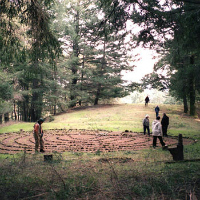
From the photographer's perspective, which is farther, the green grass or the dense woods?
the green grass

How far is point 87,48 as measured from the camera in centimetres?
3262

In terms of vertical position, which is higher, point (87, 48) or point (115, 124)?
point (87, 48)

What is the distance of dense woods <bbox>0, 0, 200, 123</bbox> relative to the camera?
6441mm

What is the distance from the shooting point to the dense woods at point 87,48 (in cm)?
644

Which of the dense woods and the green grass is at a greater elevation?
the dense woods

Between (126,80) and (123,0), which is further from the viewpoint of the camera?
(126,80)

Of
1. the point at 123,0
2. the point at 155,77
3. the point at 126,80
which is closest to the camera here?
the point at 123,0

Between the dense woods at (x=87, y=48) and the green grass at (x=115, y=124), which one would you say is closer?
the dense woods at (x=87, y=48)

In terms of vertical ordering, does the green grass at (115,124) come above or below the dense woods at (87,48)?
below

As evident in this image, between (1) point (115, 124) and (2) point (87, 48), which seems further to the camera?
(2) point (87, 48)

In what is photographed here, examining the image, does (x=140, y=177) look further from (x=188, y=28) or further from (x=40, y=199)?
(x=188, y=28)

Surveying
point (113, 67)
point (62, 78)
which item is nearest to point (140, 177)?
point (62, 78)

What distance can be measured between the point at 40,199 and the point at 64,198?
459mm

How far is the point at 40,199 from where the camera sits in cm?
381
